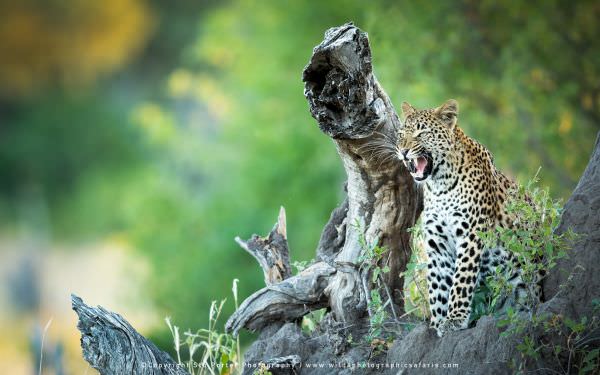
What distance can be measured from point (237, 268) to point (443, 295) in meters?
18.1

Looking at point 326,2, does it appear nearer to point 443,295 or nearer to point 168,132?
point 168,132

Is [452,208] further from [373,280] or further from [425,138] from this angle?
[373,280]

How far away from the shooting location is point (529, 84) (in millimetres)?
21750

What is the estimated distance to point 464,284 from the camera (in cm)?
878

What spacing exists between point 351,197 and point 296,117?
1907 centimetres

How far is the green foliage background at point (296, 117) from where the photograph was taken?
21.6 meters

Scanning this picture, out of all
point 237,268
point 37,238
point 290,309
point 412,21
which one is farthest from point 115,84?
point 290,309

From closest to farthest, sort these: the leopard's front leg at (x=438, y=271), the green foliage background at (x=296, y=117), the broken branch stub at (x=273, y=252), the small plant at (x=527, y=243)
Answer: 1. the small plant at (x=527, y=243)
2. the leopard's front leg at (x=438, y=271)
3. the broken branch stub at (x=273, y=252)
4. the green foliage background at (x=296, y=117)

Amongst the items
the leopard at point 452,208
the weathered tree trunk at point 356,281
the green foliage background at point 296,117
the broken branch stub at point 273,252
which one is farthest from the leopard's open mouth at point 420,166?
the green foliage background at point 296,117

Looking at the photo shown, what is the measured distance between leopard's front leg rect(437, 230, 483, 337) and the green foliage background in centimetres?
823

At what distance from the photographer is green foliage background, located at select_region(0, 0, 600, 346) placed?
21562 millimetres

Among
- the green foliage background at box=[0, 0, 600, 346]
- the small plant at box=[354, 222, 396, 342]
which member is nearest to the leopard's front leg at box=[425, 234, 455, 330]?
the small plant at box=[354, 222, 396, 342]

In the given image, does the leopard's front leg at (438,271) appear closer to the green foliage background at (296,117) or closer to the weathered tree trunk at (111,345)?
the weathered tree trunk at (111,345)

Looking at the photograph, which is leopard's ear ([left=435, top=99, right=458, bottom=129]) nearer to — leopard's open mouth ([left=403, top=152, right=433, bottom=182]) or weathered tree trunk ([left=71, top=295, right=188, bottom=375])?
leopard's open mouth ([left=403, top=152, right=433, bottom=182])
